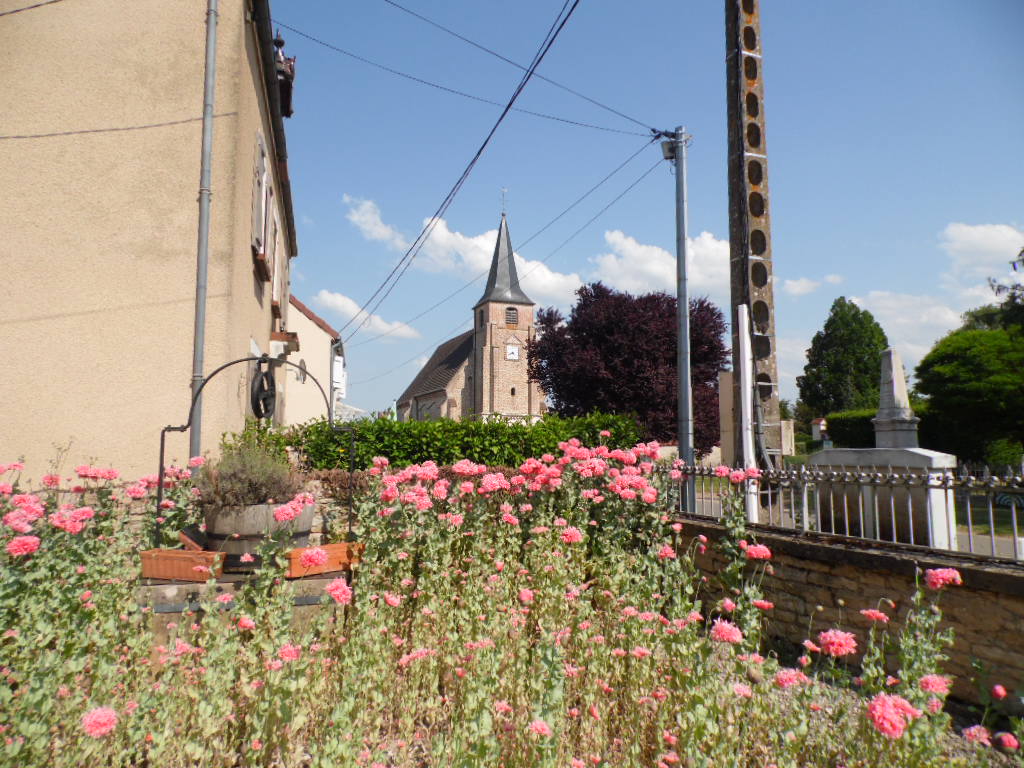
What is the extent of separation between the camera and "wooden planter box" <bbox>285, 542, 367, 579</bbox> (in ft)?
12.9

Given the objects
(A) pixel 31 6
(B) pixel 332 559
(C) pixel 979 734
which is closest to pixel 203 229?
(A) pixel 31 6

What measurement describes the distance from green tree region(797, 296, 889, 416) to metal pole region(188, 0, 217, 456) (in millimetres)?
44120

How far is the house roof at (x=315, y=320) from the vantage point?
2309 centimetres

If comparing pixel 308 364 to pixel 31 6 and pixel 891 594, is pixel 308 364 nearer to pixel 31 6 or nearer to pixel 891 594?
pixel 31 6

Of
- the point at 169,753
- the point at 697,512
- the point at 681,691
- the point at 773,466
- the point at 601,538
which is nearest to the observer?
the point at 169,753

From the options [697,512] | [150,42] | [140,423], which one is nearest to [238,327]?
[140,423]

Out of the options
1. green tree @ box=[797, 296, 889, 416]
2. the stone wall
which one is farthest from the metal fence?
green tree @ box=[797, 296, 889, 416]

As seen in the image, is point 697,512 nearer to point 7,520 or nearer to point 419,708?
point 419,708

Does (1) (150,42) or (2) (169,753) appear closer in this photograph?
(2) (169,753)

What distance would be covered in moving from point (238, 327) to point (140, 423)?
1.52 m

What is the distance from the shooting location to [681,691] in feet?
9.48

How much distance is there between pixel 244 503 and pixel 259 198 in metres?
6.58

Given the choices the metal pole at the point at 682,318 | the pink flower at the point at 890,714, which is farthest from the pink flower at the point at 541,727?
the metal pole at the point at 682,318

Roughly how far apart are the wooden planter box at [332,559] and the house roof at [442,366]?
46326 millimetres
